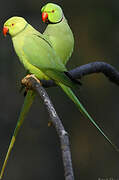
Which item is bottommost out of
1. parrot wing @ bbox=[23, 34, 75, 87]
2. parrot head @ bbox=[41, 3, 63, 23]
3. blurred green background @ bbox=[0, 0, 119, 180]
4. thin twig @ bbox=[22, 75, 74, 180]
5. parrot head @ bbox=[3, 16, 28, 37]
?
thin twig @ bbox=[22, 75, 74, 180]

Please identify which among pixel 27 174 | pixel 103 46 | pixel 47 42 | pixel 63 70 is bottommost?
pixel 63 70

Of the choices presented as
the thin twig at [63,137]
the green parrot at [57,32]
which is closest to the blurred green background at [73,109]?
the green parrot at [57,32]

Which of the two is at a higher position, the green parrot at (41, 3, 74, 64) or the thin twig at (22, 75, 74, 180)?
the green parrot at (41, 3, 74, 64)

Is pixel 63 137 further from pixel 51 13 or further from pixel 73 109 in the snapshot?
pixel 73 109

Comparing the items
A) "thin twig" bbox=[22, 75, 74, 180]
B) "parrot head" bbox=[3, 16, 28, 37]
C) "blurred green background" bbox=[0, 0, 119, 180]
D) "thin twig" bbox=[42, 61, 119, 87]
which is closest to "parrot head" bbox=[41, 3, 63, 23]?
"parrot head" bbox=[3, 16, 28, 37]

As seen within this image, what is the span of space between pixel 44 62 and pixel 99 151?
3.10m

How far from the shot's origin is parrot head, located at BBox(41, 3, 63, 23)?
1.82m

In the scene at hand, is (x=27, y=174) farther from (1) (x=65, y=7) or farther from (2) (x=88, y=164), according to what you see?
(1) (x=65, y=7)

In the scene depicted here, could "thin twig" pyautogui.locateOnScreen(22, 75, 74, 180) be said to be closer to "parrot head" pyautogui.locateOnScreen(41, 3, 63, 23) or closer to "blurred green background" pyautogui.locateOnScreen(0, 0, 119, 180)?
"parrot head" pyautogui.locateOnScreen(41, 3, 63, 23)

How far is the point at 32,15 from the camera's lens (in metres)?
4.54

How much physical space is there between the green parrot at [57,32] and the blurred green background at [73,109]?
8.39 ft

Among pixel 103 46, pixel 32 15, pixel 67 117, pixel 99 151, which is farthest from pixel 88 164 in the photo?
pixel 32 15

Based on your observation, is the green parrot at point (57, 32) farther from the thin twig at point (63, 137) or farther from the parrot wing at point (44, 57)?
the thin twig at point (63, 137)

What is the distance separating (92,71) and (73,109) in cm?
273
